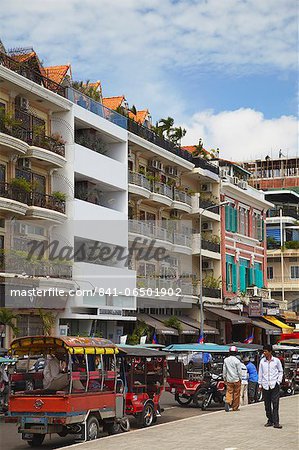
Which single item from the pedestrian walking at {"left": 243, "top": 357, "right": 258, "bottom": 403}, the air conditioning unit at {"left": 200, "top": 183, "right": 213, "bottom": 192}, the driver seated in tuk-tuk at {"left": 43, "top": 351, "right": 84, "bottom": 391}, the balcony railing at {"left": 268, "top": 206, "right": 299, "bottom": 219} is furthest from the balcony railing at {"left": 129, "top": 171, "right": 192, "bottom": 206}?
the driver seated in tuk-tuk at {"left": 43, "top": 351, "right": 84, "bottom": 391}

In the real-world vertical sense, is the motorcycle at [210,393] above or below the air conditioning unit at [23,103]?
below

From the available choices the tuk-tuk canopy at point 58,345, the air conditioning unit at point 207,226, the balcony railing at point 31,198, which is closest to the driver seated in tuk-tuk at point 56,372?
the tuk-tuk canopy at point 58,345

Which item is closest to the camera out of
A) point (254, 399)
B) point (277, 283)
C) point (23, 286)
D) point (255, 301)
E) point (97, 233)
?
point (254, 399)

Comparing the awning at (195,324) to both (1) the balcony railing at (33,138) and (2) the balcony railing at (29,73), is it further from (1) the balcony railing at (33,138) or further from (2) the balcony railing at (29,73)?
(2) the balcony railing at (29,73)

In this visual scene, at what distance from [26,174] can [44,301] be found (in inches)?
224

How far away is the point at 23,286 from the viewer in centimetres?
3466

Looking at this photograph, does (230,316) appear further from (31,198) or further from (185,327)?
(31,198)

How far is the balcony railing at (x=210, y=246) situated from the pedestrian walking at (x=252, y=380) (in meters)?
26.0

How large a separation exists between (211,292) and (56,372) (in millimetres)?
35438

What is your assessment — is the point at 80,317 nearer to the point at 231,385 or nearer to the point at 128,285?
the point at 128,285

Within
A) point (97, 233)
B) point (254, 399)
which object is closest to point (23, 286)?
point (97, 233)

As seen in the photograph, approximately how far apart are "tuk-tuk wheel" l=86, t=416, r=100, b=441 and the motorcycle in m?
8.08

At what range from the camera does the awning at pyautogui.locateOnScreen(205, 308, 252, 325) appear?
5172 cm

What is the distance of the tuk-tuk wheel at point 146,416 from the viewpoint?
771 inches
